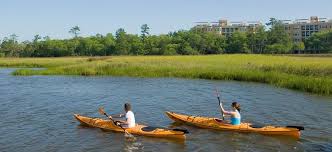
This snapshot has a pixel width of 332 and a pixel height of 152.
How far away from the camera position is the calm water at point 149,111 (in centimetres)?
1602

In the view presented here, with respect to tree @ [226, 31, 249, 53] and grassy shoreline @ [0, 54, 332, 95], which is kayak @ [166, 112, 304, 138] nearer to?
grassy shoreline @ [0, 54, 332, 95]

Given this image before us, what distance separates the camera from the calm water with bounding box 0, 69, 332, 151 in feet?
52.5

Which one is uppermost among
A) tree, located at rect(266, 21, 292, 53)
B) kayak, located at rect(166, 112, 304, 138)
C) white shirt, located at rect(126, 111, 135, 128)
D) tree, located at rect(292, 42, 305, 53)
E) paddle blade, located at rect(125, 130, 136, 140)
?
tree, located at rect(266, 21, 292, 53)

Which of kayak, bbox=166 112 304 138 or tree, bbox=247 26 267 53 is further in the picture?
tree, bbox=247 26 267 53

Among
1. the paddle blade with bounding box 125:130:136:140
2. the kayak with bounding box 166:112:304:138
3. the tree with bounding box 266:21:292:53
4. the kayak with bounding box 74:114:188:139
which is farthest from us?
the tree with bounding box 266:21:292:53

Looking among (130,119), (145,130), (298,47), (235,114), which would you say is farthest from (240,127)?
(298,47)

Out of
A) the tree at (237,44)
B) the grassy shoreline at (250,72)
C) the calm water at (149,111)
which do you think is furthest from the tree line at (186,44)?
the calm water at (149,111)

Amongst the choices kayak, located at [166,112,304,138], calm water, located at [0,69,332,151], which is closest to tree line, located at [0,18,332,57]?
calm water, located at [0,69,332,151]

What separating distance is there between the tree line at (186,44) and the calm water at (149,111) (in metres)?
70.6

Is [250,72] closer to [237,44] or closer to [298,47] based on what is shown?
[237,44]

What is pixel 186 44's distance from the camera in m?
112

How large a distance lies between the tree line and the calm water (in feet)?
232

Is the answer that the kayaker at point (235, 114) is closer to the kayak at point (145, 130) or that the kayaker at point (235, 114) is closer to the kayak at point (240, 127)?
the kayak at point (240, 127)

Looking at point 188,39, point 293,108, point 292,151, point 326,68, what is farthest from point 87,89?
point 188,39
